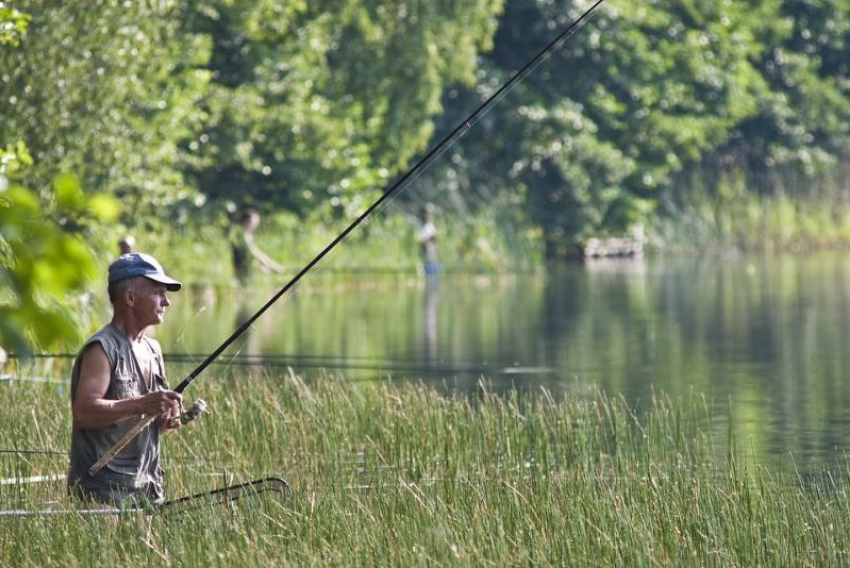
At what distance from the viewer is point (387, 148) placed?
120 feet

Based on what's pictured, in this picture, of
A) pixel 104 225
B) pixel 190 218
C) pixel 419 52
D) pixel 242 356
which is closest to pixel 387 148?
pixel 419 52

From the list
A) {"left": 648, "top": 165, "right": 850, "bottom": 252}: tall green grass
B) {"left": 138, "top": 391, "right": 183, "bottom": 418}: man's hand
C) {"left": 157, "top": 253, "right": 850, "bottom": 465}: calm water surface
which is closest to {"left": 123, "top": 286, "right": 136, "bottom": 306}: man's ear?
{"left": 138, "top": 391, "right": 183, "bottom": 418}: man's hand

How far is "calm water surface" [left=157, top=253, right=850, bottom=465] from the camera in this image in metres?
15.4

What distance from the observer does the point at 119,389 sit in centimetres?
723

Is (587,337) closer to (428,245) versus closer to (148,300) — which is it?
(428,245)

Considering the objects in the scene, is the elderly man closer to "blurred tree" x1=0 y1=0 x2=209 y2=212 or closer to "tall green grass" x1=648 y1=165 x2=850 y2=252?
"blurred tree" x1=0 y1=0 x2=209 y2=212

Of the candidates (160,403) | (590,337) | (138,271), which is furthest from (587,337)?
(160,403)

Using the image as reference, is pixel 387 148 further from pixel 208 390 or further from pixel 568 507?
pixel 568 507

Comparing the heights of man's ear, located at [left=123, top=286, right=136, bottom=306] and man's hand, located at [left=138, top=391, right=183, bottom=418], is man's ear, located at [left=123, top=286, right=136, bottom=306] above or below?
above

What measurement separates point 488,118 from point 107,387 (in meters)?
37.5

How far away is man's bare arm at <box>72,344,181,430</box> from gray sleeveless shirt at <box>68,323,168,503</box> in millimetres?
32

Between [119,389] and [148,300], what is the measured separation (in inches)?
12.9

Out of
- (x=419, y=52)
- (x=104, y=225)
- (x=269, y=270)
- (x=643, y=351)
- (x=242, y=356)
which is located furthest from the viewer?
(x=419, y=52)

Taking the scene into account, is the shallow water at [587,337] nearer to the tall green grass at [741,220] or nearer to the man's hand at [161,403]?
the man's hand at [161,403]
